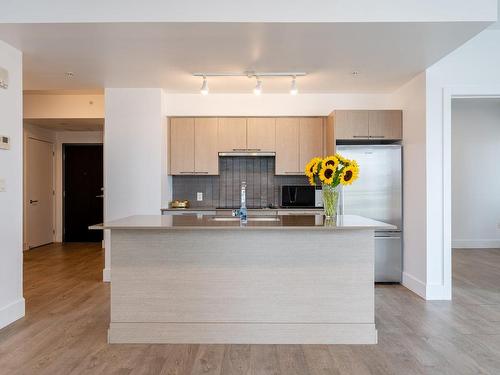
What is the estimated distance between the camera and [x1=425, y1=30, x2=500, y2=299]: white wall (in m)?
4.33

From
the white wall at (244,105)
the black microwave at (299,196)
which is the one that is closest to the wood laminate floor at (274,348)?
the black microwave at (299,196)

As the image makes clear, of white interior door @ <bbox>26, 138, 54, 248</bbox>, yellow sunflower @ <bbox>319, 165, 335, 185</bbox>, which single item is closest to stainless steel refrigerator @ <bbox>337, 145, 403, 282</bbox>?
yellow sunflower @ <bbox>319, 165, 335, 185</bbox>

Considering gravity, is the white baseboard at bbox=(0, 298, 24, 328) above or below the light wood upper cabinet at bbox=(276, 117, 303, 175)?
below

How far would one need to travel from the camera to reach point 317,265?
319 centimetres

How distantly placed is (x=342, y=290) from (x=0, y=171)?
9.85 feet

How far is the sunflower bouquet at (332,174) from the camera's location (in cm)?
328

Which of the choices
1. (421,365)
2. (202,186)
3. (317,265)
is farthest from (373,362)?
(202,186)

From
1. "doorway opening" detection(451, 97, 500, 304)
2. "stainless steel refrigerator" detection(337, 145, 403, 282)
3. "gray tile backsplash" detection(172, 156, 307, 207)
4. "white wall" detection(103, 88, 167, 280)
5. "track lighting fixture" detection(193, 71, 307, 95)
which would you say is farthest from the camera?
"doorway opening" detection(451, 97, 500, 304)

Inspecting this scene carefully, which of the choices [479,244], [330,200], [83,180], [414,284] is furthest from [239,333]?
[83,180]

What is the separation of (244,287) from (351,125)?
110 inches

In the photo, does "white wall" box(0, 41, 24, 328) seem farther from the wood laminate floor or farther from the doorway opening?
the doorway opening

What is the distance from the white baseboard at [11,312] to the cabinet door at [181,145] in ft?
8.19

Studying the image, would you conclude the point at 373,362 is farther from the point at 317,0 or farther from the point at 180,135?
the point at 180,135

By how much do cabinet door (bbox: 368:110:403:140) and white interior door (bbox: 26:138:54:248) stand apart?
245 inches
